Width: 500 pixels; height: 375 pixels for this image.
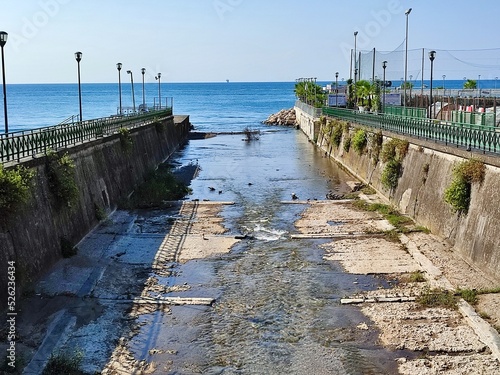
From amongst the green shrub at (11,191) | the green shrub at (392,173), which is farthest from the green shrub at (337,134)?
the green shrub at (11,191)

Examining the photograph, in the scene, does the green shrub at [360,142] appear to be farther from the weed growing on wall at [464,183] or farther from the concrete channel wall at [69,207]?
the weed growing on wall at [464,183]

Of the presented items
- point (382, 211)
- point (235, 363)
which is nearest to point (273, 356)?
point (235, 363)

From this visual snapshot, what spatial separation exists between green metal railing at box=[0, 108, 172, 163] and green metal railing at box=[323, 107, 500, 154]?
14969 mm

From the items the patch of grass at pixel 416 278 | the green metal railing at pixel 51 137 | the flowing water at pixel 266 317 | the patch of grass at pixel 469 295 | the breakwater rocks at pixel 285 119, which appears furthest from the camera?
the breakwater rocks at pixel 285 119

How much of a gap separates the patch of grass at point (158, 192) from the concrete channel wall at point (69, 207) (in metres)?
0.87

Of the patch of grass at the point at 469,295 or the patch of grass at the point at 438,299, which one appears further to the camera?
the patch of grass at the point at 438,299

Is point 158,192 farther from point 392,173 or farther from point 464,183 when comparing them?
point 464,183

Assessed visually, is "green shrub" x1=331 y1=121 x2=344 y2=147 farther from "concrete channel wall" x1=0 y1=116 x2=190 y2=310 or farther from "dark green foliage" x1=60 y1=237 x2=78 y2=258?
"dark green foliage" x1=60 y1=237 x2=78 y2=258

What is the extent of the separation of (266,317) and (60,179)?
9.23 metres

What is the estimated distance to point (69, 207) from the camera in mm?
21375

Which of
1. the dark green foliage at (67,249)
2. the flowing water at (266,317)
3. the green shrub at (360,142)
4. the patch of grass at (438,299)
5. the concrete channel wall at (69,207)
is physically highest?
the green shrub at (360,142)

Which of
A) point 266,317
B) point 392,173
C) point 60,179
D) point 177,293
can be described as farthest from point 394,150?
point 266,317

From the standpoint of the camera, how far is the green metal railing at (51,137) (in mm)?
18844

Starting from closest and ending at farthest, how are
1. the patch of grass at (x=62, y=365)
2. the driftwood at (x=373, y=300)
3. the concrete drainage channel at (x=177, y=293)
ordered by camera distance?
1. the patch of grass at (x=62, y=365)
2. the concrete drainage channel at (x=177, y=293)
3. the driftwood at (x=373, y=300)
